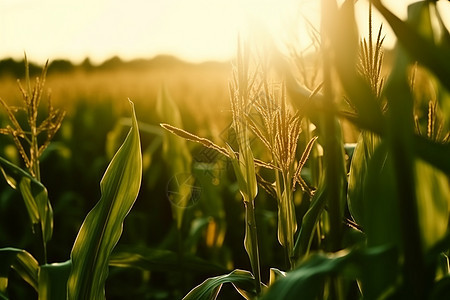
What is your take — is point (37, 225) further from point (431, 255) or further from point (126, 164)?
point (431, 255)

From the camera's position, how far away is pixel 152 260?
1506 mm

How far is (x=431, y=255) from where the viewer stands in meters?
0.68

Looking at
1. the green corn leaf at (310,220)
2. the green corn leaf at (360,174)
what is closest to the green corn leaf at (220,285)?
the green corn leaf at (310,220)

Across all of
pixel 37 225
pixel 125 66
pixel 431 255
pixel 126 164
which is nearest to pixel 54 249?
pixel 37 225

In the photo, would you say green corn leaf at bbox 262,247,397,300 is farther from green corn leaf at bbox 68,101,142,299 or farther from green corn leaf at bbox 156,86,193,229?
green corn leaf at bbox 156,86,193,229

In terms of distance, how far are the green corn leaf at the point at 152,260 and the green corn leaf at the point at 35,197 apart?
0.56 feet

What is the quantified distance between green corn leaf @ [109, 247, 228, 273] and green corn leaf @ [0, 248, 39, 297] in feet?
0.58

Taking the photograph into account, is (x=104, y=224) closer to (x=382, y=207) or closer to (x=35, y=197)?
(x=35, y=197)

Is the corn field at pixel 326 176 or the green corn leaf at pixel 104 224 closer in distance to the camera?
the corn field at pixel 326 176

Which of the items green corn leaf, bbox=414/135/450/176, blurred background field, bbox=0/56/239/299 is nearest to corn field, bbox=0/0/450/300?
green corn leaf, bbox=414/135/450/176

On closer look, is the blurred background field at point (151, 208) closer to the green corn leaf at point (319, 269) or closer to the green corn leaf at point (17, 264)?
the green corn leaf at point (17, 264)

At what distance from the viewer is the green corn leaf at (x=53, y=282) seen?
124 cm

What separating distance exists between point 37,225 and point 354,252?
3.48 feet

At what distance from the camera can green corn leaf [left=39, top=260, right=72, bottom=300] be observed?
1.24 m
